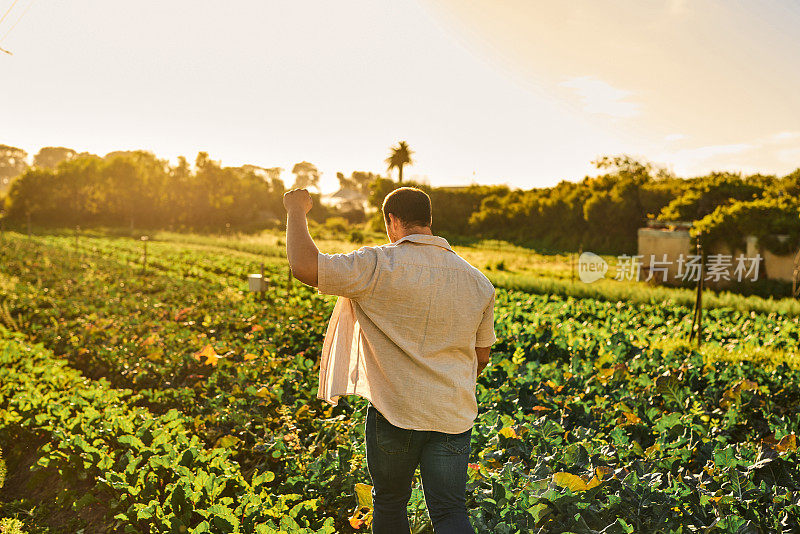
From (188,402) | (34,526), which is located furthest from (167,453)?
(188,402)

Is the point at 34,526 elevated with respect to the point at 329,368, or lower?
lower

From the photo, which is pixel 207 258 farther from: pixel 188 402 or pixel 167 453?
pixel 167 453

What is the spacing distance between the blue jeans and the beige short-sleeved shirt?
0.07m

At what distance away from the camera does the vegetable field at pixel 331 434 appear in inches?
110

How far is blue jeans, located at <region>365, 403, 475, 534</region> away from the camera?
7.18 ft

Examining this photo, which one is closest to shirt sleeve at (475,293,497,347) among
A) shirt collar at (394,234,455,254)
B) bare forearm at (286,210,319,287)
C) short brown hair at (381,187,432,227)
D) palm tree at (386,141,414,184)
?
shirt collar at (394,234,455,254)

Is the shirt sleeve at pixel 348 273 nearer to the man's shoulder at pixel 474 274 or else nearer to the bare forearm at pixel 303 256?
the bare forearm at pixel 303 256

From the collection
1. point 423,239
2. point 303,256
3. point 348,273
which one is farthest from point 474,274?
point 303,256

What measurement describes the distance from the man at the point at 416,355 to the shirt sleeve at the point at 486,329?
4 centimetres

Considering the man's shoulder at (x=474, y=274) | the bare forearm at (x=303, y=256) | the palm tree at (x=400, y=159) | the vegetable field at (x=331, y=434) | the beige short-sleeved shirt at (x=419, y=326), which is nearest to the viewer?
the bare forearm at (x=303, y=256)

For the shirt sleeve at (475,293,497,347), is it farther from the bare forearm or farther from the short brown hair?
the bare forearm

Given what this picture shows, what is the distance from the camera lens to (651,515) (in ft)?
9.17

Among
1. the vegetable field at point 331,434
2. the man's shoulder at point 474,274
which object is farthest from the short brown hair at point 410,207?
the vegetable field at point 331,434

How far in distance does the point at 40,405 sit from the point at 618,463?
14.5ft
